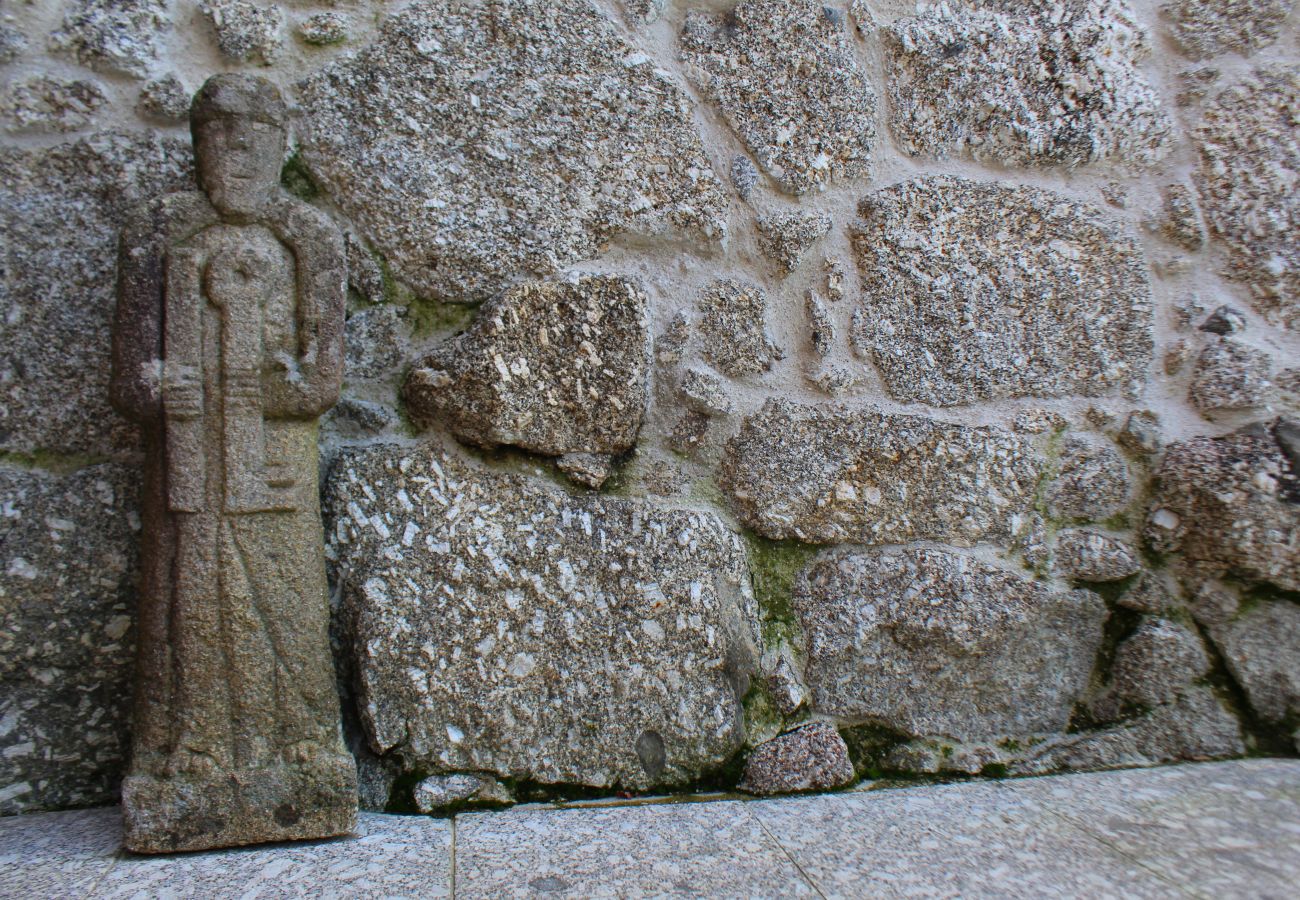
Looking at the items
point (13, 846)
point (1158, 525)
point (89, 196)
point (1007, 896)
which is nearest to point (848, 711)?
point (1007, 896)

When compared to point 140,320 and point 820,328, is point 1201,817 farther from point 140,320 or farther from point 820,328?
point 140,320

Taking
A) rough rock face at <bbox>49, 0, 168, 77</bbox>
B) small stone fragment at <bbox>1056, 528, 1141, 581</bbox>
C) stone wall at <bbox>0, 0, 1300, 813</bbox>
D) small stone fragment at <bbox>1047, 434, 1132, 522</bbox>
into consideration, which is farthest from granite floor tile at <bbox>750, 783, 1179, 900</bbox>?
rough rock face at <bbox>49, 0, 168, 77</bbox>

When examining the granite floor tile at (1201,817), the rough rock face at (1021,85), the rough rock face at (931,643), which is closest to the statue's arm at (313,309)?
the rough rock face at (931,643)

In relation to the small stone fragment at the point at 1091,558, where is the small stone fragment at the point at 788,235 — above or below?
above

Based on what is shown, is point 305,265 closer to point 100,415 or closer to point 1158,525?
point 100,415

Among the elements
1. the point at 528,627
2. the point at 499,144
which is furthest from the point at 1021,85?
Result: the point at 528,627

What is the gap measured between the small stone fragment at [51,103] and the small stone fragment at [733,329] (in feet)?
3.41

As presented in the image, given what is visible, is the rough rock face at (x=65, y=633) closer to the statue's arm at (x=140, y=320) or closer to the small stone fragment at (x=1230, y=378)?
the statue's arm at (x=140, y=320)

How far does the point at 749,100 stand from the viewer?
1.68 metres

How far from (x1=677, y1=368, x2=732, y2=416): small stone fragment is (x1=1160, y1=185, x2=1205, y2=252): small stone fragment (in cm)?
101

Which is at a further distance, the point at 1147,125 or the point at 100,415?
the point at 1147,125

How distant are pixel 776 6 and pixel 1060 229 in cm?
71

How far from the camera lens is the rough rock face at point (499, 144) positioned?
4.95ft

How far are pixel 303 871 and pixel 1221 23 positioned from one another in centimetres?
229
